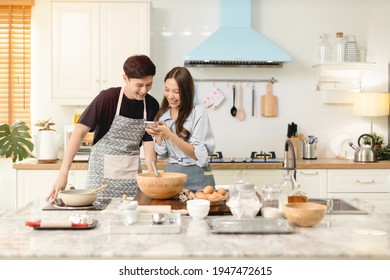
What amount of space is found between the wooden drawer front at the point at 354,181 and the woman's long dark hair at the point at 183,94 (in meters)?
2.02

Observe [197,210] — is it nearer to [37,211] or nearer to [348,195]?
[37,211]

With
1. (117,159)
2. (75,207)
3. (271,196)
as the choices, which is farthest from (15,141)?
(271,196)

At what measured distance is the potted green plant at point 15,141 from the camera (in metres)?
4.80

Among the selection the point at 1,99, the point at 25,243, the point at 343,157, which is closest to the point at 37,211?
the point at 25,243

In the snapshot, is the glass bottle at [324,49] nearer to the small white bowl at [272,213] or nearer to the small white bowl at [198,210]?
the small white bowl at [272,213]

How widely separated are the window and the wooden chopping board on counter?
9.14 feet

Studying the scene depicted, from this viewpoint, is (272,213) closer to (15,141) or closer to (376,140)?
(15,141)

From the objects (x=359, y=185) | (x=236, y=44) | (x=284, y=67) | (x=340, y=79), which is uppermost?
(x=236, y=44)

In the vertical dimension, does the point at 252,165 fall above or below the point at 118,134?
below

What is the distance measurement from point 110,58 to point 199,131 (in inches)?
77.0

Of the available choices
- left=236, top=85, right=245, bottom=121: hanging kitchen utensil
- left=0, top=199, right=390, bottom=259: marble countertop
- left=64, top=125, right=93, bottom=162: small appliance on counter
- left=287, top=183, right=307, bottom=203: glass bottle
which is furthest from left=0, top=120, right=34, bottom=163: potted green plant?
left=287, top=183, right=307, bottom=203: glass bottle

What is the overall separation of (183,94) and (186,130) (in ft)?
0.74

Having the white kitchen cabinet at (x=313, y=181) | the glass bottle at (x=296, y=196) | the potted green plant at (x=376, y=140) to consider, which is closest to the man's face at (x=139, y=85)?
the glass bottle at (x=296, y=196)

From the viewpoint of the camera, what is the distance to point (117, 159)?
334 cm
